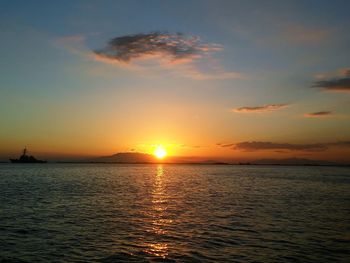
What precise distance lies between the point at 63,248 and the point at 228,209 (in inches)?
999

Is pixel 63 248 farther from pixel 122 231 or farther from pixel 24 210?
pixel 24 210

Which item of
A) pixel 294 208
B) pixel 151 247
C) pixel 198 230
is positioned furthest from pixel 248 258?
pixel 294 208

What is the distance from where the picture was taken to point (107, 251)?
23.5m

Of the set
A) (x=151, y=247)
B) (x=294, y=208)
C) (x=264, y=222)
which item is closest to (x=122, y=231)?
(x=151, y=247)

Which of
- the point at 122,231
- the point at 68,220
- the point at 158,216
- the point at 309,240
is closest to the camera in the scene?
the point at 309,240

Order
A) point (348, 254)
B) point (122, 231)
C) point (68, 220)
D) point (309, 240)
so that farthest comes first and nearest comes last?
point (68, 220) < point (122, 231) < point (309, 240) < point (348, 254)

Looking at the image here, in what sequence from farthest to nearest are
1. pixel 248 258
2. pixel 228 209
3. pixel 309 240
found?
pixel 228 209, pixel 309 240, pixel 248 258

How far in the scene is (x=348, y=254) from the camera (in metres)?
23.9

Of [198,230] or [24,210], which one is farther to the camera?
[24,210]

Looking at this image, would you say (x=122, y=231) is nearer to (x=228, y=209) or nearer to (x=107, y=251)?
(x=107, y=251)

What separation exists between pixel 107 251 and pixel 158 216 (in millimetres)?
15788

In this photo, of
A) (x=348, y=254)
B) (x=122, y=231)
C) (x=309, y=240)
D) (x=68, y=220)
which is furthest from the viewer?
(x=68, y=220)

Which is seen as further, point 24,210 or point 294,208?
point 294,208

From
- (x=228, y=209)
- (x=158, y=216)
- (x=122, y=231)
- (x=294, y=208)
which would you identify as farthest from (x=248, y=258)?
(x=294, y=208)
